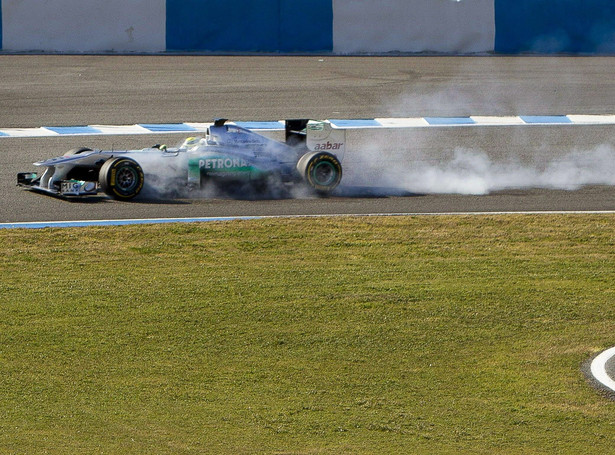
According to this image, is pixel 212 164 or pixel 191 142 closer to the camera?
pixel 212 164

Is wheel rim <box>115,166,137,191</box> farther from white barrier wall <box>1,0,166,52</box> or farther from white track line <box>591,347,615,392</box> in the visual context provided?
white barrier wall <box>1,0,166,52</box>

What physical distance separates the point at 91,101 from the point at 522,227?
9.88 metres


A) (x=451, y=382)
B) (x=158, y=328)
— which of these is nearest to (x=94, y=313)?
(x=158, y=328)

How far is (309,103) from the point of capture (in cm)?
1891

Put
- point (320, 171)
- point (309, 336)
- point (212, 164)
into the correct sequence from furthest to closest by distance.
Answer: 1. point (320, 171)
2. point (212, 164)
3. point (309, 336)

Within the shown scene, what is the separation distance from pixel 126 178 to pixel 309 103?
711 centimetres

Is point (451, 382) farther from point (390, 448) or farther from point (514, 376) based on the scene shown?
point (390, 448)

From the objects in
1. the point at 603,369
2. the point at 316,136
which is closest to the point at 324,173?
the point at 316,136

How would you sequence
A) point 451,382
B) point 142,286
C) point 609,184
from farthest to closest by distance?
point 609,184, point 142,286, point 451,382

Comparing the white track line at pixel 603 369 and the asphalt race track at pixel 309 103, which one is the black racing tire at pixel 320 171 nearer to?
the asphalt race track at pixel 309 103

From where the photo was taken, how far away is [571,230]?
39.2 ft

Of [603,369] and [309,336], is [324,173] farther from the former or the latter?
[603,369]

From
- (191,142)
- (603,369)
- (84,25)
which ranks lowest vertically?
(603,369)

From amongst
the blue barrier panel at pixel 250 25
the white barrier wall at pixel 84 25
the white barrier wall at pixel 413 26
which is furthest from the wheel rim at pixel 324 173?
the white barrier wall at pixel 84 25
